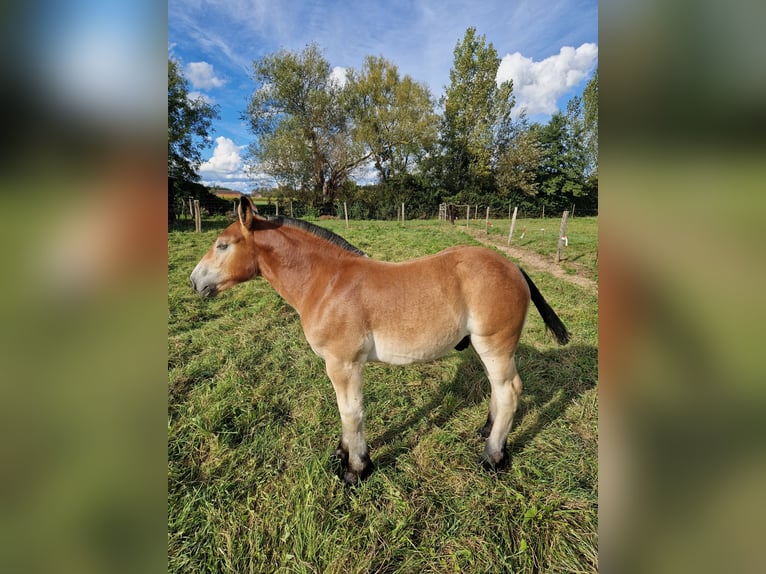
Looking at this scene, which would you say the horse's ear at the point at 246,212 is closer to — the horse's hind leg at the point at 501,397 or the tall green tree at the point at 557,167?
the horse's hind leg at the point at 501,397

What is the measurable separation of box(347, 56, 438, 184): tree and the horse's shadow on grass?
29947 millimetres

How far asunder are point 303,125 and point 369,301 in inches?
1231

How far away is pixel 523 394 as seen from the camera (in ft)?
12.3

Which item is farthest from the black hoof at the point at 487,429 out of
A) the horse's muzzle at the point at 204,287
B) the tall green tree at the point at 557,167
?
the tall green tree at the point at 557,167

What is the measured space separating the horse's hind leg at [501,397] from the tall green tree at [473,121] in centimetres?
3306

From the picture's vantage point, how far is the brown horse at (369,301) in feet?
8.23

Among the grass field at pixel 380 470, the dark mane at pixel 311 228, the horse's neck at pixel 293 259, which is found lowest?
the grass field at pixel 380 470

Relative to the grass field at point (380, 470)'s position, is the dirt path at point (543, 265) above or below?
above

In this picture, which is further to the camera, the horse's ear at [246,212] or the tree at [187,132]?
the tree at [187,132]

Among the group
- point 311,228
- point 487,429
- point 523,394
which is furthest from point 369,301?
point 523,394

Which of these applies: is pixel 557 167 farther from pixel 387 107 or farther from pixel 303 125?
pixel 303 125

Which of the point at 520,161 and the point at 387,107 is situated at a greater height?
the point at 387,107

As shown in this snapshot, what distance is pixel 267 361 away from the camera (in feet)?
14.4
